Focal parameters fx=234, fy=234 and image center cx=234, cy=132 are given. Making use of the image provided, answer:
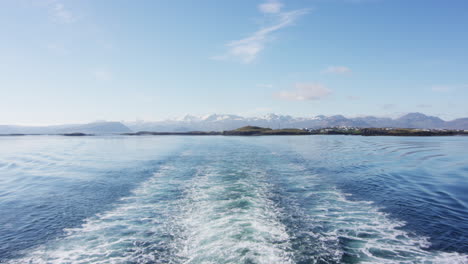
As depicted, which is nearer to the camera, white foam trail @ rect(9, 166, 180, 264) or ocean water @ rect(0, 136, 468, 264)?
white foam trail @ rect(9, 166, 180, 264)

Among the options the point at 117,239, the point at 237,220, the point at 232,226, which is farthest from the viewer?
the point at 237,220

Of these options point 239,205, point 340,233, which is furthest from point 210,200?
point 340,233

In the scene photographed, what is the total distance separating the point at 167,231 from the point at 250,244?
3930mm

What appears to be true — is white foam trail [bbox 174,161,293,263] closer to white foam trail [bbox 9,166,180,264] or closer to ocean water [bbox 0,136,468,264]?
ocean water [bbox 0,136,468,264]

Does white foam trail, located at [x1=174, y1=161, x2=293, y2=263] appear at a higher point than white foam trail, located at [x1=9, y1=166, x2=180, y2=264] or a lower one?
higher

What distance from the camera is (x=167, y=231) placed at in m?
10.7

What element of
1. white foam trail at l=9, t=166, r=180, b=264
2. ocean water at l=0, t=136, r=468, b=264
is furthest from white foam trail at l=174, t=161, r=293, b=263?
white foam trail at l=9, t=166, r=180, b=264

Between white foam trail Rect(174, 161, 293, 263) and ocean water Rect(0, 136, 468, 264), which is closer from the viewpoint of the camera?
white foam trail Rect(174, 161, 293, 263)

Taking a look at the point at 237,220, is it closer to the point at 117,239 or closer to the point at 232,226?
the point at 232,226

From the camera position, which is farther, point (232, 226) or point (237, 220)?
point (237, 220)

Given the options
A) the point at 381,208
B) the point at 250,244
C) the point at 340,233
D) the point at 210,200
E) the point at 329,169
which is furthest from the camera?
the point at 329,169

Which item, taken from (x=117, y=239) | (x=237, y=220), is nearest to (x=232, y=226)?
(x=237, y=220)

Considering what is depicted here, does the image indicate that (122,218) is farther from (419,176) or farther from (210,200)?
(419,176)

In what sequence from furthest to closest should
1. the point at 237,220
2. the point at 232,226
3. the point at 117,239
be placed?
the point at 237,220 → the point at 232,226 → the point at 117,239
